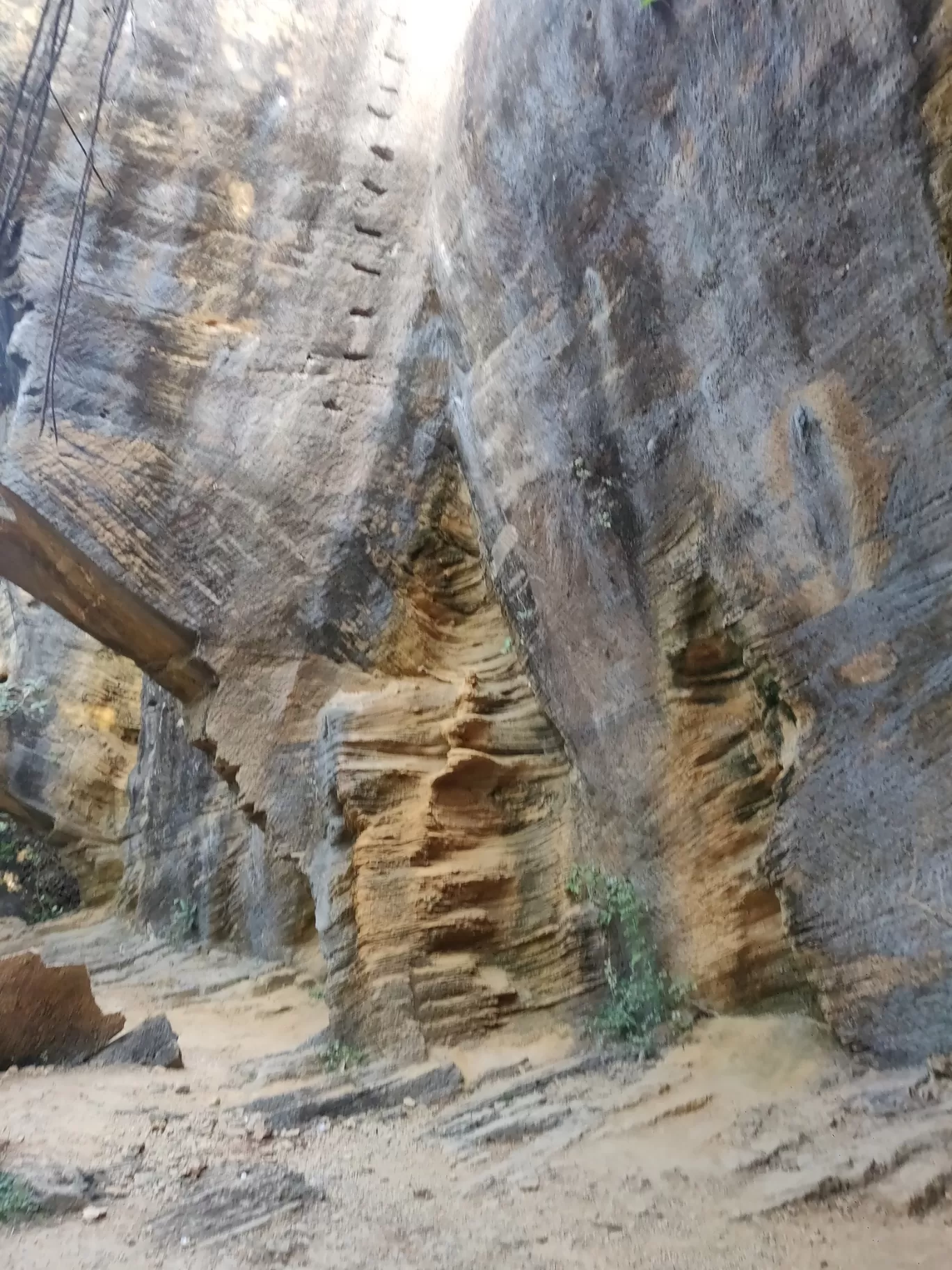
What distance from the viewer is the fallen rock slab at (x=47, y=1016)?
15.6 feet

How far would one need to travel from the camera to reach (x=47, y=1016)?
16.2ft

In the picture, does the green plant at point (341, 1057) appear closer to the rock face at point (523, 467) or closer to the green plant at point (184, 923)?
the rock face at point (523, 467)

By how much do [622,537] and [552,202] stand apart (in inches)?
76.7

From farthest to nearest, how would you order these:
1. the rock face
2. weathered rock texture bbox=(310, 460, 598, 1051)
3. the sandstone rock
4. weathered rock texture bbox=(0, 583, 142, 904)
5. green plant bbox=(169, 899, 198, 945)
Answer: weathered rock texture bbox=(0, 583, 142, 904) → green plant bbox=(169, 899, 198, 945) → weathered rock texture bbox=(310, 460, 598, 1051) → the rock face → the sandstone rock

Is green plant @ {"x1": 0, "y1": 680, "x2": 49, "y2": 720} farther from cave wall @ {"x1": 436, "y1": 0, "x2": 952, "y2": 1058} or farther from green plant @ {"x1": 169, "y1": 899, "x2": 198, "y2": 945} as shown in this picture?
cave wall @ {"x1": 436, "y1": 0, "x2": 952, "y2": 1058}

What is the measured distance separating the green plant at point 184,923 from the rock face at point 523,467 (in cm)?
65

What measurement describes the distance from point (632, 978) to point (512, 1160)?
48.6 inches

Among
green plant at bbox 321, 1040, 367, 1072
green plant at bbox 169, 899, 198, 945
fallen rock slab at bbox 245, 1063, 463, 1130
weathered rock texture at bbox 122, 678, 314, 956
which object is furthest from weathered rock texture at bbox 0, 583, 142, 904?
fallen rock slab at bbox 245, 1063, 463, 1130

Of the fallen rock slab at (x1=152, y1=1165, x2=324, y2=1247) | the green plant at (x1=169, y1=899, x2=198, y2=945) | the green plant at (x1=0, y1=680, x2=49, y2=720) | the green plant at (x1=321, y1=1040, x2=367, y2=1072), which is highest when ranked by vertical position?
the green plant at (x1=0, y1=680, x2=49, y2=720)

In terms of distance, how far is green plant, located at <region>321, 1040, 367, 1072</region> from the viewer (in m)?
4.79

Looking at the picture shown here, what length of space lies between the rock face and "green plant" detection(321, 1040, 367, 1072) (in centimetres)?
12

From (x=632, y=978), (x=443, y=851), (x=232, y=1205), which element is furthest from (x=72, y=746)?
(x=232, y=1205)

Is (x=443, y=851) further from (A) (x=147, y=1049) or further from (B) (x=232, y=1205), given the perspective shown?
(B) (x=232, y=1205)

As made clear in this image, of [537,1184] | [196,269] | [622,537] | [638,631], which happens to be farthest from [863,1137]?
[196,269]
